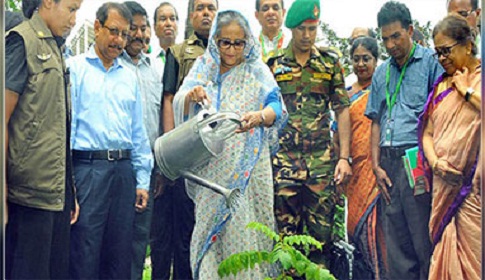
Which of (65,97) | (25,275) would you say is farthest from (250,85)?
(25,275)

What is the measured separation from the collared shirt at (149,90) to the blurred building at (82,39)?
186mm

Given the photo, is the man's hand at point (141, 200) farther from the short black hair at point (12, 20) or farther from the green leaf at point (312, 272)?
the green leaf at point (312, 272)

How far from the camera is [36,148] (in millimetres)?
4770

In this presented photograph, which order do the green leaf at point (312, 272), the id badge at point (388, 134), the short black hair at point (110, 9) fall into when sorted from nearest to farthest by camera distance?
the green leaf at point (312, 272) < the short black hair at point (110, 9) < the id badge at point (388, 134)

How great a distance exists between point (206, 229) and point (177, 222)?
0.19 metres

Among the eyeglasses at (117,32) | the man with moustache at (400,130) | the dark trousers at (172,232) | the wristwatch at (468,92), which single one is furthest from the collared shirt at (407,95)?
the eyeglasses at (117,32)

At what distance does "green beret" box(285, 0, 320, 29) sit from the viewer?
516 centimetres

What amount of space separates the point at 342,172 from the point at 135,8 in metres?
1.34

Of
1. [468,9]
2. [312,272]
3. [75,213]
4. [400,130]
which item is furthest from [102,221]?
[468,9]

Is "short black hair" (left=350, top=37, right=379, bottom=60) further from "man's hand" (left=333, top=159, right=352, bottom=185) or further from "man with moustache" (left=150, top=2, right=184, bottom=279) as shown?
"man with moustache" (left=150, top=2, right=184, bottom=279)

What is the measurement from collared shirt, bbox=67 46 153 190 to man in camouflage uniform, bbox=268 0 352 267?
0.70 m

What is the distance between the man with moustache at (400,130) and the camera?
5113mm

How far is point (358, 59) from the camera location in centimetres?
529

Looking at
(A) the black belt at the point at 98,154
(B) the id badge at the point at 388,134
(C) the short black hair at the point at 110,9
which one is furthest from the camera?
(B) the id badge at the point at 388,134
